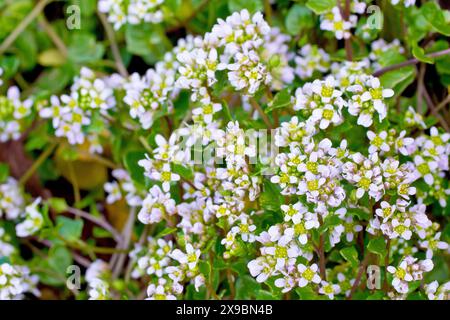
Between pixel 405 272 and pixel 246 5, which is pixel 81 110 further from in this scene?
pixel 405 272

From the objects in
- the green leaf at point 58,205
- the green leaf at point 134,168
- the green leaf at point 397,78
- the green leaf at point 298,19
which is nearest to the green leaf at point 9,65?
the green leaf at point 58,205

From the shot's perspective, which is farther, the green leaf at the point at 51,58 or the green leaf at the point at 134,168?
the green leaf at the point at 51,58

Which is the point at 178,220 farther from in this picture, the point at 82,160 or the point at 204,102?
the point at 82,160

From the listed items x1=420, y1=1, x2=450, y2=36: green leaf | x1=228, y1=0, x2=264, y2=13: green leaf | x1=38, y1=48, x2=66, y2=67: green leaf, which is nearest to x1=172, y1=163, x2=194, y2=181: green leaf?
x1=228, y1=0, x2=264, y2=13: green leaf

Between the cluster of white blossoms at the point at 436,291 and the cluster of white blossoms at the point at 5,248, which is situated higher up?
the cluster of white blossoms at the point at 5,248

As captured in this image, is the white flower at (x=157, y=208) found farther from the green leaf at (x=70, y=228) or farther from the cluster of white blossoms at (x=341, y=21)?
the cluster of white blossoms at (x=341, y=21)

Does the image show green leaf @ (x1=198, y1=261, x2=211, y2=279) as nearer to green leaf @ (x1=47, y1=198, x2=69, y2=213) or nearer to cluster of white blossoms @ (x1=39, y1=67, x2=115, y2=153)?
cluster of white blossoms @ (x1=39, y1=67, x2=115, y2=153)
